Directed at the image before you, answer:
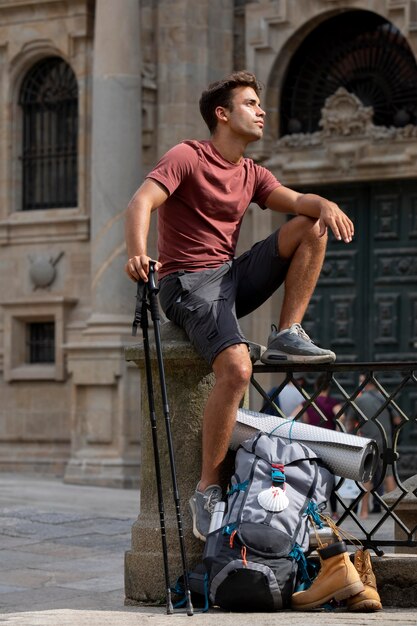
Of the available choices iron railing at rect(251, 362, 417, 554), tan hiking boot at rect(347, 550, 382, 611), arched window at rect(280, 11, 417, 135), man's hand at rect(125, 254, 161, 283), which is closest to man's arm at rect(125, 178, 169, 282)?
man's hand at rect(125, 254, 161, 283)

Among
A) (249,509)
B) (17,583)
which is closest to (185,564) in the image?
(249,509)

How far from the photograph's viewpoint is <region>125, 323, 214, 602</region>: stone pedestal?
7199 millimetres

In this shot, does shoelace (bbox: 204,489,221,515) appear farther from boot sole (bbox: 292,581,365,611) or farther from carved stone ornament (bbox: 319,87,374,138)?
carved stone ornament (bbox: 319,87,374,138)

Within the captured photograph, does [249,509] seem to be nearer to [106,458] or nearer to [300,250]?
[300,250]

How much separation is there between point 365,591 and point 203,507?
88 cm

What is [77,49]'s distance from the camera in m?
20.1

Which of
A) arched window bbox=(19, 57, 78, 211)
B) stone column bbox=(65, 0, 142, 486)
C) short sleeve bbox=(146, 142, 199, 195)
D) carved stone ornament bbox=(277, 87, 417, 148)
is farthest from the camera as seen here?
arched window bbox=(19, 57, 78, 211)

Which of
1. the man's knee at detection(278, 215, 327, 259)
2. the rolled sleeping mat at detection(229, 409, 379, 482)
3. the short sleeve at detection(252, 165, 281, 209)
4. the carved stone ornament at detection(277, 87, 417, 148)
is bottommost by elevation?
the rolled sleeping mat at detection(229, 409, 379, 482)

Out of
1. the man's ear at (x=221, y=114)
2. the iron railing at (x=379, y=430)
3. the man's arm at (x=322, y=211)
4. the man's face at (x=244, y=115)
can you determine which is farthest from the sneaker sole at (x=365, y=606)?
the man's ear at (x=221, y=114)

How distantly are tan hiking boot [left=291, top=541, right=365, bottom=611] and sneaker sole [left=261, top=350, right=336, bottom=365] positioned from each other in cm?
99

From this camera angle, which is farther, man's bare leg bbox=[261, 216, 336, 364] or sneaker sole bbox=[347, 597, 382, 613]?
man's bare leg bbox=[261, 216, 336, 364]

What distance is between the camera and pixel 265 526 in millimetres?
6516

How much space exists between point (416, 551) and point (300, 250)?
260cm

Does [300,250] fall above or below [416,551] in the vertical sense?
above
